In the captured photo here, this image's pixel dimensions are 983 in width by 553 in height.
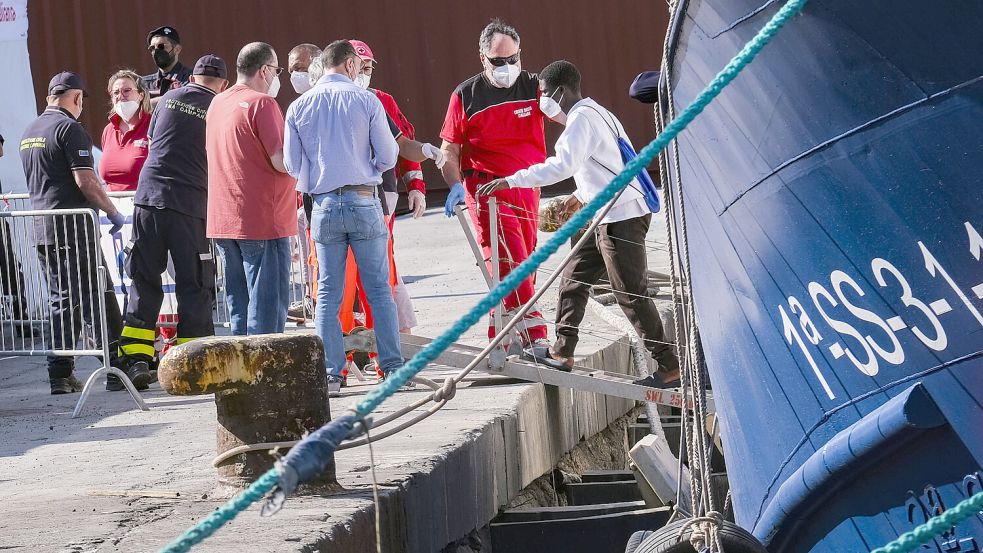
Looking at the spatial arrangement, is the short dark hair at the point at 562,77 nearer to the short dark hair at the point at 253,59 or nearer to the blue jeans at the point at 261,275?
A: the short dark hair at the point at 253,59

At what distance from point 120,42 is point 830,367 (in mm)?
13712

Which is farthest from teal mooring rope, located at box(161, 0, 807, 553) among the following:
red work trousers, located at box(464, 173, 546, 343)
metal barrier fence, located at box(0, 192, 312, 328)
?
metal barrier fence, located at box(0, 192, 312, 328)

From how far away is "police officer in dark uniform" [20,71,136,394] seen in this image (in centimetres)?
738

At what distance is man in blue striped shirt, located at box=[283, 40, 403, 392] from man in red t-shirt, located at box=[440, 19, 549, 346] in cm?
103

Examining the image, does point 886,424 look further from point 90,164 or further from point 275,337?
point 90,164

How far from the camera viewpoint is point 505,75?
24.7ft

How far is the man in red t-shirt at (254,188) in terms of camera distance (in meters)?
6.69

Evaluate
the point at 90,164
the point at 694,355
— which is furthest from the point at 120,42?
the point at 694,355

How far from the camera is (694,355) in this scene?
414 cm

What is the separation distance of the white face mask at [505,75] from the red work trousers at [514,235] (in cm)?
52

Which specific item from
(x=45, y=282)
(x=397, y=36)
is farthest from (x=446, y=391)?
(x=397, y=36)

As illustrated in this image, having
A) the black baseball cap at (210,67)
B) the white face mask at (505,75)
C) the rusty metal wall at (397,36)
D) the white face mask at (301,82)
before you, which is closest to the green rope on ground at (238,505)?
the black baseball cap at (210,67)

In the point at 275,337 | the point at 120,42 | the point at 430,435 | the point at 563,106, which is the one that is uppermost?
the point at 120,42

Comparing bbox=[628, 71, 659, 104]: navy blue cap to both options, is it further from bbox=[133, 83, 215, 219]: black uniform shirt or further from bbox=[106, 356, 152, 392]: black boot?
bbox=[106, 356, 152, 392]: black boot
